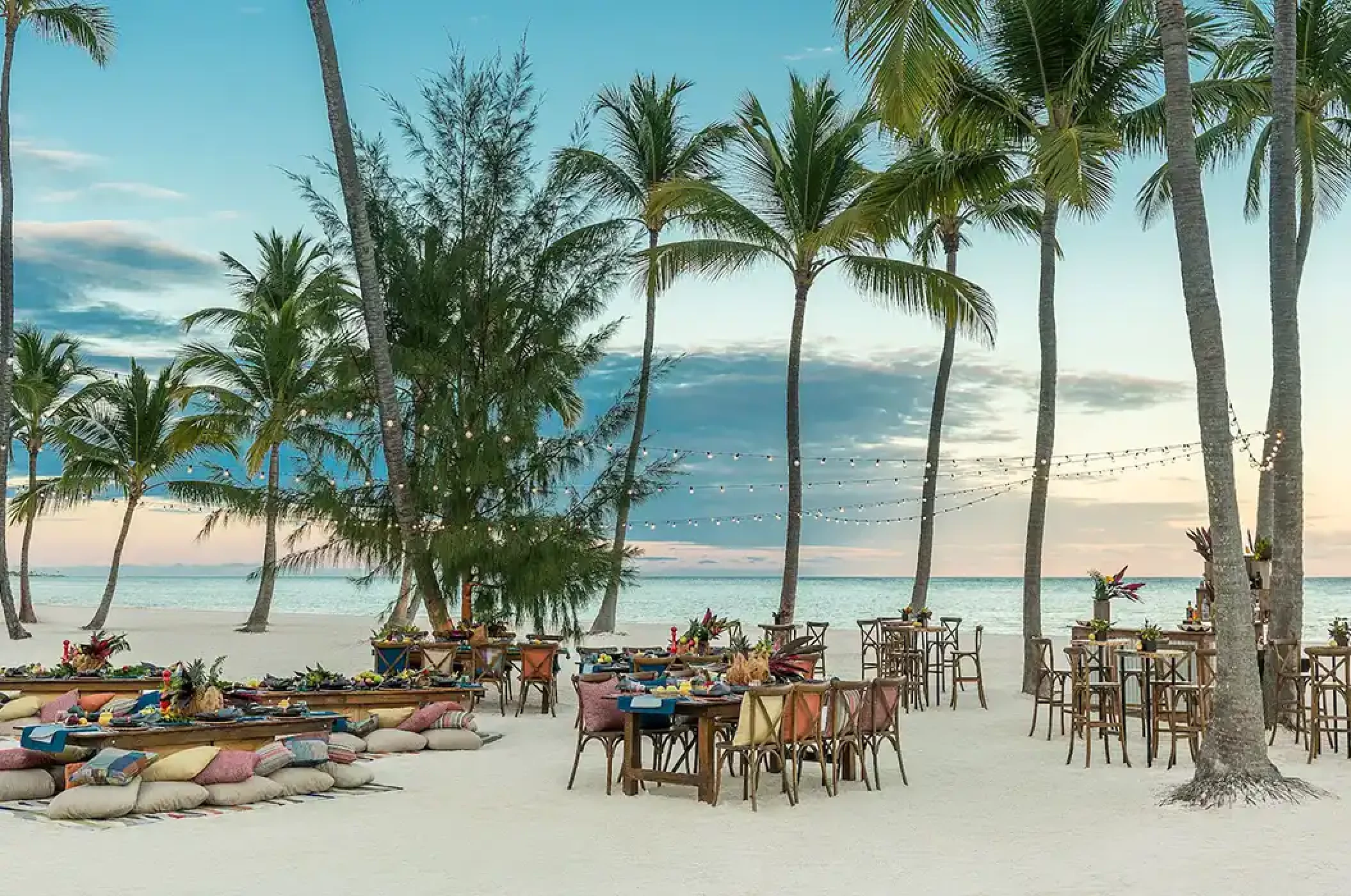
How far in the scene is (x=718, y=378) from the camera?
80.7 ft

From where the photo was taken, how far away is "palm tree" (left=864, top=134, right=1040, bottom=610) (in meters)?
14.4

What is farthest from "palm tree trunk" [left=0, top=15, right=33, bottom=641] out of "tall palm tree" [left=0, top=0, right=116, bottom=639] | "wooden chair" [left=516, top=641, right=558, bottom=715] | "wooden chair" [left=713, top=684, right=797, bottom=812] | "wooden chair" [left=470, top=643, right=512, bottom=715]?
"wooden chair" [left=713, top=684, right=797, bottom=812]

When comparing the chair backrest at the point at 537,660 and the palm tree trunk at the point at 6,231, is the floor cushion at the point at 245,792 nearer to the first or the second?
the chair backrest at the point at 537,660

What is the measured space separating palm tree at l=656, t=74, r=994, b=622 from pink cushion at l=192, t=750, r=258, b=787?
10385mm

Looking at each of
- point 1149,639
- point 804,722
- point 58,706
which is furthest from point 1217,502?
point 58,706

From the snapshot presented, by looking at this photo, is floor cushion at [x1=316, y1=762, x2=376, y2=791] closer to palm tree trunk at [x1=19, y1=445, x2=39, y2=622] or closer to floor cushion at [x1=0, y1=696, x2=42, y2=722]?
floor cushion at [x1=0, y1=696, x2=42, y2=722]

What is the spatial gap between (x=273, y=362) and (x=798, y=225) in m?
11.5

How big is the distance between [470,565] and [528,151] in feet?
19.5

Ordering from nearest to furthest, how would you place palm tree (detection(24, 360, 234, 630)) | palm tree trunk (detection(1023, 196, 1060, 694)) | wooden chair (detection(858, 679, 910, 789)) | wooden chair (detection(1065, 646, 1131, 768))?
wooden chair (detection(858, 679, 910, 789))
wooden chair (detection(1065, 646, 1131, 768))
palm tree trunk (detection(1023, 196, 1060, 694))
palm tree (detection(24, 360, 234, 630))

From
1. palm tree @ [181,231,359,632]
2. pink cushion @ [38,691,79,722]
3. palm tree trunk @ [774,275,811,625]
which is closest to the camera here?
pink cushion @ [38,691,79,722]

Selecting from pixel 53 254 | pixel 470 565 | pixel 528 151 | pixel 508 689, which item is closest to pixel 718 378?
pixel 528 151

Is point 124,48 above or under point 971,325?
above

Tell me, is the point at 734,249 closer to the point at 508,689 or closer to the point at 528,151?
the point at 528,151

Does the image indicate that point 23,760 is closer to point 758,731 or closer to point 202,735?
point 202,735
